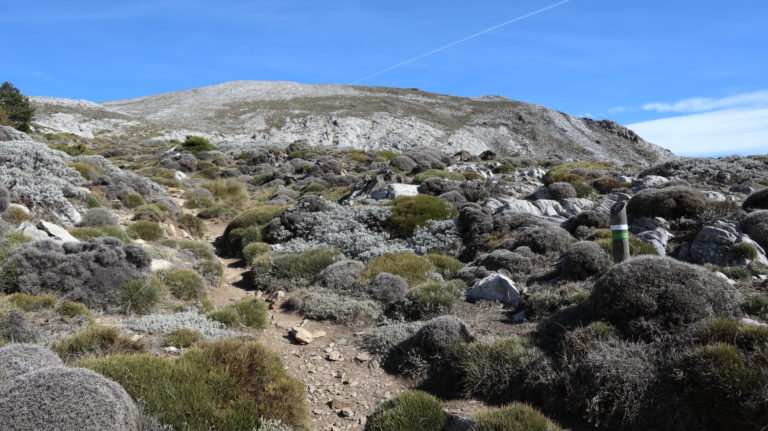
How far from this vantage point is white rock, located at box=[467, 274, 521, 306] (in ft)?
30.3

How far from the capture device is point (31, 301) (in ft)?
25.2

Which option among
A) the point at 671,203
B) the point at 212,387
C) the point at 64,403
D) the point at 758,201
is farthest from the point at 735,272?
the point at 64,403

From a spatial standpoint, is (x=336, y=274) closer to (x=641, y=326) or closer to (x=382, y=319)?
(x=382, y=319)

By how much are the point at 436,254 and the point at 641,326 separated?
7817 millimetres

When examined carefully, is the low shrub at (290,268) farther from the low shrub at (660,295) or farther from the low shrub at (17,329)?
the low shrub at (660,295)

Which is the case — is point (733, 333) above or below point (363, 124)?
below

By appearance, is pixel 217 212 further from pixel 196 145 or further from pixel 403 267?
pixel 196 145

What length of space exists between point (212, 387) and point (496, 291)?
6.22m

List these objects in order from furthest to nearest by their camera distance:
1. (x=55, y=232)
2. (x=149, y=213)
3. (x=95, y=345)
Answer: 1. (x=149, y=213)
2. (x=55, y=232)
3. (x=95, y=345)

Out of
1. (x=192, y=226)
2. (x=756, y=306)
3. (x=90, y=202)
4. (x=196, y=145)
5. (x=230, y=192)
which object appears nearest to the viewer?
(x=756, y=306)

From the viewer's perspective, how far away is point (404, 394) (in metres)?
5.64

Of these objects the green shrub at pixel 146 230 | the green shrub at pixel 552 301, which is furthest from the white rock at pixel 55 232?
the green shrub at pixel 552 301

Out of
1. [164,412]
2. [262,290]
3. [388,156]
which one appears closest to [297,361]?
[164,412]

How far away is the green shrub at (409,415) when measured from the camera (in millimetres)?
5035
